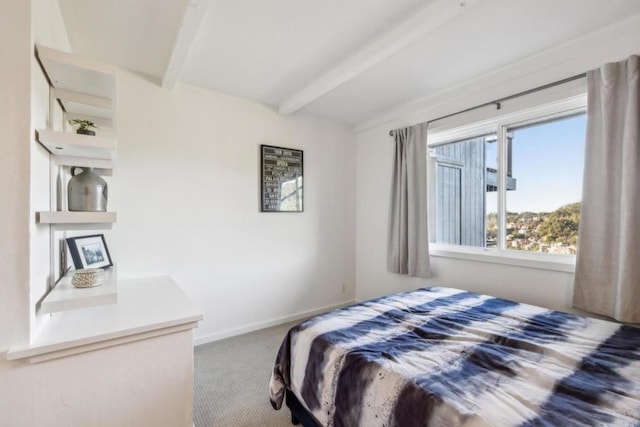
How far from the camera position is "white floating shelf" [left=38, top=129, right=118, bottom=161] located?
1.17 m

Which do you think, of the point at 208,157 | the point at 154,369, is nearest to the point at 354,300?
the point at 208,157

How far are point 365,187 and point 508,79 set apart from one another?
1.81m

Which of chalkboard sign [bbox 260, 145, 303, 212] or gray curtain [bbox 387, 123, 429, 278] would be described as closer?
gray curtain [bbox 387, 123, 429, 278]

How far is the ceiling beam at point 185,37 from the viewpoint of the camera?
1494 millimetres

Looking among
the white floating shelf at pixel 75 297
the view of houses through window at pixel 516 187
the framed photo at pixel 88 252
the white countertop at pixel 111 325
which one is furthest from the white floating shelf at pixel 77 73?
the view of houses through window at pixel 516 187

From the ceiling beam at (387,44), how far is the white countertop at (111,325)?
1.98 metres

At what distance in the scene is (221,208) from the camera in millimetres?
2781

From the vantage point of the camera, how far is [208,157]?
2.70 m

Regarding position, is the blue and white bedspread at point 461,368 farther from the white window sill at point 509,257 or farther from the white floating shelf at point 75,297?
the white floating shelf at point 75,297

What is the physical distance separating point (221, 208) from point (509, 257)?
2.61 m

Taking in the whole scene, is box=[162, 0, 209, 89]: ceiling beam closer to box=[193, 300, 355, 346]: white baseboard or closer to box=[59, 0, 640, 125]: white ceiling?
box=[59, 0, 640, 125]: white ceiling

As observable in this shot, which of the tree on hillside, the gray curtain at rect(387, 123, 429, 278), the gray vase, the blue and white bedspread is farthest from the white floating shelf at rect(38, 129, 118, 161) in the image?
the tree on hillside

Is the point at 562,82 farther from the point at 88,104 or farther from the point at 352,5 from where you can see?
the point at 88,104

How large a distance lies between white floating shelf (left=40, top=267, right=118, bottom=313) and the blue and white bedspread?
0.94 metres
